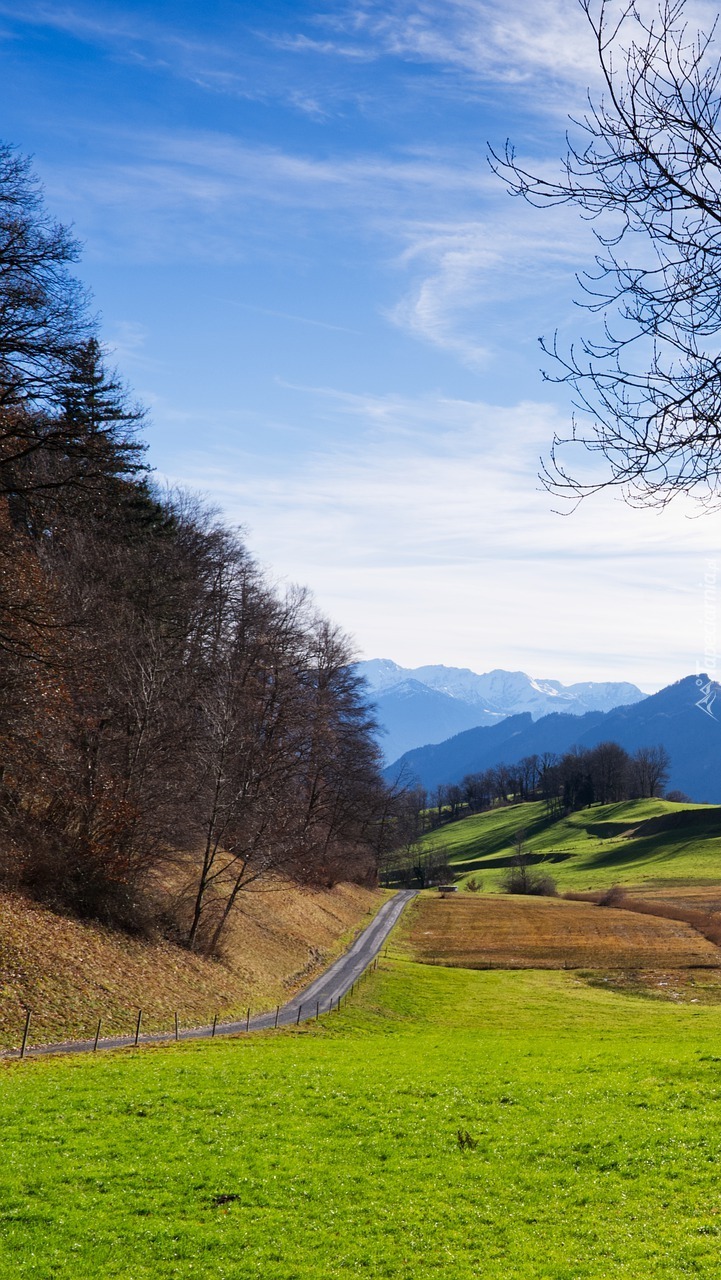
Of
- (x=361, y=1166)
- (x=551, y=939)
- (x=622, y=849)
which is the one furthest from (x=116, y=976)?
(x=622, y=849)

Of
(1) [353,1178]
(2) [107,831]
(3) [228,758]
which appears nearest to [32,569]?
(2) [107,831]

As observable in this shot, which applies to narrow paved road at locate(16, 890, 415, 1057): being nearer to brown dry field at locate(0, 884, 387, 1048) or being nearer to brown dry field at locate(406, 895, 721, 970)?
brown dry field at locate(0, 884, 387, 1048)

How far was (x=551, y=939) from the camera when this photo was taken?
74.0 metres

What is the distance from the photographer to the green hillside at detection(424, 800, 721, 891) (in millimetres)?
127812

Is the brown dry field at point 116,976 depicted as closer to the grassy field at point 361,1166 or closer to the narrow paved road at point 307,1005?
the narrow paved road at point 307,1005

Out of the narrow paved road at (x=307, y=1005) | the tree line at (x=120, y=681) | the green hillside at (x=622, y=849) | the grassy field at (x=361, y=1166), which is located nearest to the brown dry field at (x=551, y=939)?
the narrow paved road at (x=307, y=1005)

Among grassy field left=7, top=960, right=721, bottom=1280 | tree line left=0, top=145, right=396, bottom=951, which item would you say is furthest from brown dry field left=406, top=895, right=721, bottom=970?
grassy field left=7, top=960, right=721, bottom=1280

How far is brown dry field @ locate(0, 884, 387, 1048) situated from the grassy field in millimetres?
4925

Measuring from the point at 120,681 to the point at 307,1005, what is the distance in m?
A: 18.8

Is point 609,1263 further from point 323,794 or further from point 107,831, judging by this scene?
point 323,794

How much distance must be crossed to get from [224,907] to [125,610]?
17882 millimetres

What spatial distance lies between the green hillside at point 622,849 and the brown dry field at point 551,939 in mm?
31703

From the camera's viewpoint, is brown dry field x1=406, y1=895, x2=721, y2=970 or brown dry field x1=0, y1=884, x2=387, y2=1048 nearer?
brown dry field x1=0, y1=884, x2=387, y2=1048

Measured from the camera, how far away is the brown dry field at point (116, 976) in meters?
28.0
